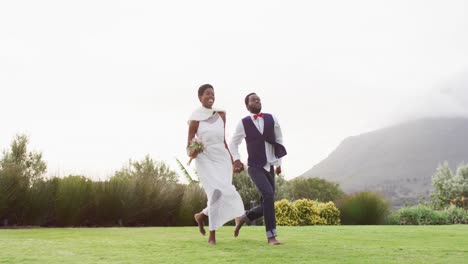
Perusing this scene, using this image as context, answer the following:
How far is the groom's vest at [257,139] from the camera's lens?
6.97 meters

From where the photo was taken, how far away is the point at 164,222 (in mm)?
14867

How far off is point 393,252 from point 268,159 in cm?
202

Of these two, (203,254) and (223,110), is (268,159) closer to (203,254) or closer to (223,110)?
(223,110)

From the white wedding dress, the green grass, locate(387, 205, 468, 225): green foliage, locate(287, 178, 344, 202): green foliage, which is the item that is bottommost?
the green grass

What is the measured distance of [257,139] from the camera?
7.04 m

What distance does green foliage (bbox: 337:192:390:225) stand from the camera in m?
17.5

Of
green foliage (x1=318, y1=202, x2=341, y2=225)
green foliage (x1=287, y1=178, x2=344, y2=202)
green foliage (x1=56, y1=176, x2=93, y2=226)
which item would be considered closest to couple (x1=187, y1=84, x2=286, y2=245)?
green foliage (x1=56, y1=176, x2=93, y2=226)

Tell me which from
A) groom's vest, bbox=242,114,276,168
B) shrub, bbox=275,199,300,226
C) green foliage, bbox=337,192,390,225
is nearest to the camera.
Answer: groom's vest, bbox=242,114,276,168

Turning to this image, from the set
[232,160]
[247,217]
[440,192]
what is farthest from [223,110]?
[440,192]

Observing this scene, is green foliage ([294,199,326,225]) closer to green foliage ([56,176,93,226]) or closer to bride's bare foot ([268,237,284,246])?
green foliage ([56,176,93,226])

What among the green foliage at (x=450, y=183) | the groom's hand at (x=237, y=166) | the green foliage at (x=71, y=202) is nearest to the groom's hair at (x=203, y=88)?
the groom's hand at (x=237, y=166)

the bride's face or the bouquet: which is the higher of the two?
the bride's face

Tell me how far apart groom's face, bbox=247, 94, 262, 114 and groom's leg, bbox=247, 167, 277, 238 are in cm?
80

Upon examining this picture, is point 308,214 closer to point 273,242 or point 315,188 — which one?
point 273,242
